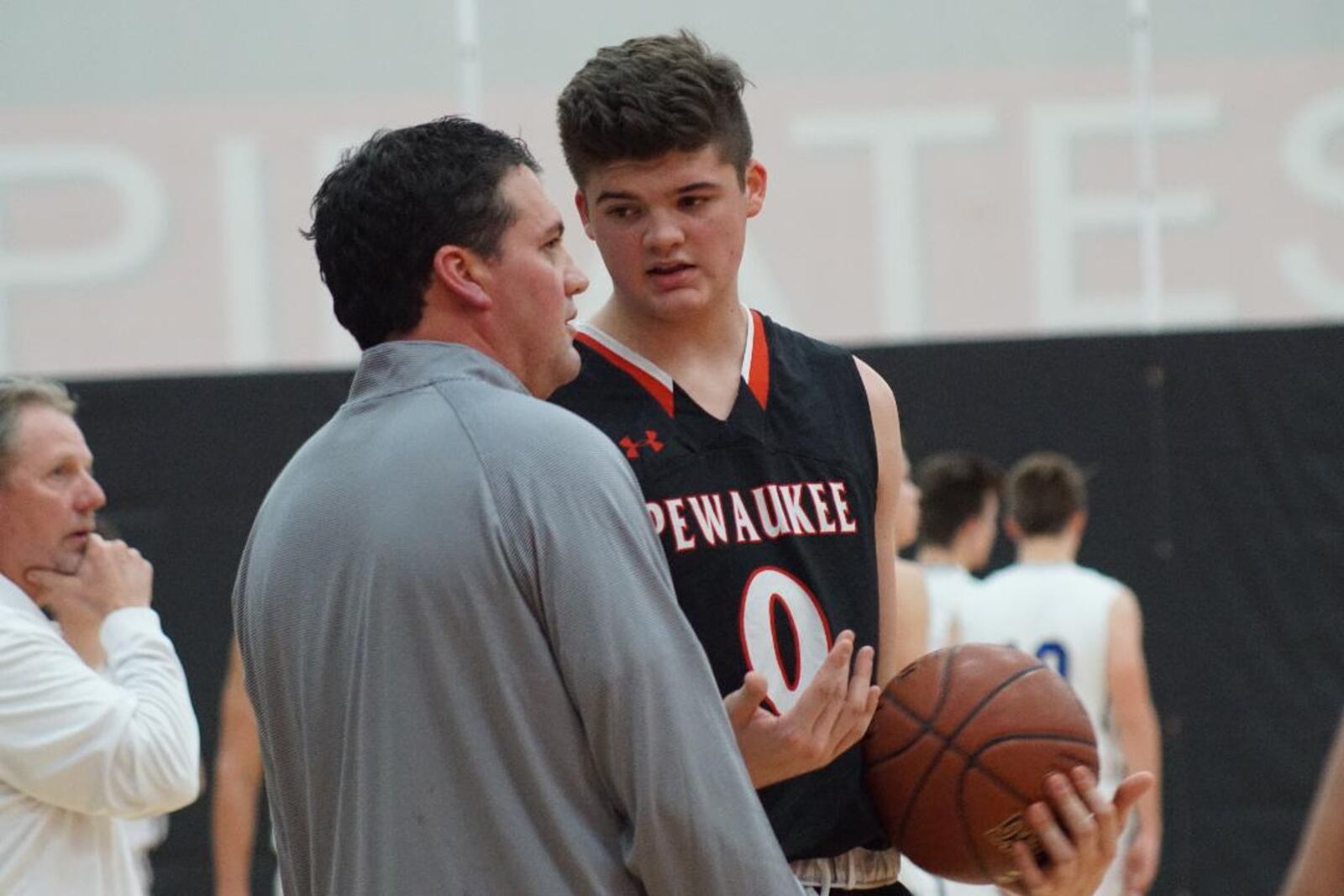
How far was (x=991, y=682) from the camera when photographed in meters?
2.94

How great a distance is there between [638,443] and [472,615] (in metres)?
0.78

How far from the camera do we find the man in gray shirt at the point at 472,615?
217 cm

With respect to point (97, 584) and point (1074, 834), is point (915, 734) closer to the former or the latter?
point (1074, 834)

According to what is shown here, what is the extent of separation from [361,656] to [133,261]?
21.7 feet

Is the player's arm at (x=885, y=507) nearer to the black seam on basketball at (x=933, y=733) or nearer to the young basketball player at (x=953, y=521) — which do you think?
the black seam on basketball at (x=933, y=733)

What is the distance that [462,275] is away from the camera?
2412 millimetres

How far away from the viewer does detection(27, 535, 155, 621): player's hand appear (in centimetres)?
386

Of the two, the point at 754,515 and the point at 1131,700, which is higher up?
the point at 754,515

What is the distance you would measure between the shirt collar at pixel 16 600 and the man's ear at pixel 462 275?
1.68 m

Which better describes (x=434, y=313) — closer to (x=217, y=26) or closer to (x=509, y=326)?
(x=509, y=326)

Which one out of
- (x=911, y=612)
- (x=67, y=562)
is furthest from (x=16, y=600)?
(x=911, y=612)

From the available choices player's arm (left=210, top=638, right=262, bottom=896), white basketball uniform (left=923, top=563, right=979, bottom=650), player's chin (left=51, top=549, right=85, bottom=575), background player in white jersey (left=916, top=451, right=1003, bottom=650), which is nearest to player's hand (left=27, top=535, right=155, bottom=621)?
player's chin (left=51, top=549, right=85, bottom=575)

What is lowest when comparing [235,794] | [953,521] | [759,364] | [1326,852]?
[235,794]

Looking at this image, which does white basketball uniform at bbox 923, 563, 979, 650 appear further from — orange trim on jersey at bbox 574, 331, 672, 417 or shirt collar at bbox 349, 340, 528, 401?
shirt collar at bbox 349, 340, 528, 401
